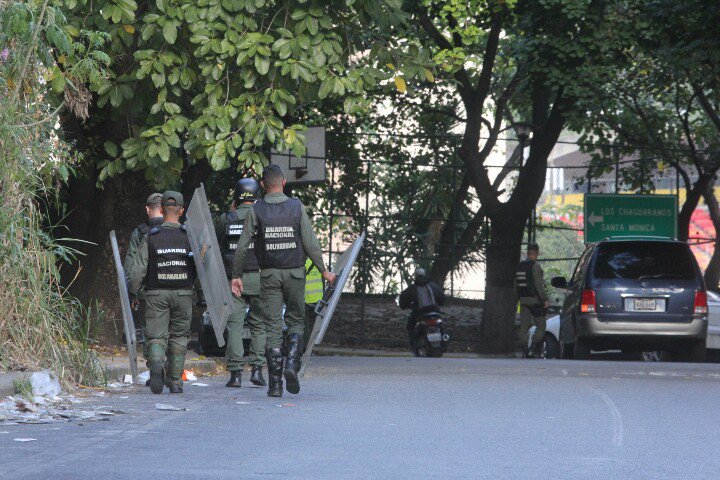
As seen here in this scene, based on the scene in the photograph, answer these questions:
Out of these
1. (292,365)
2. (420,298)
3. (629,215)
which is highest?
(629,215)

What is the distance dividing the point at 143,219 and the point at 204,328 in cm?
193

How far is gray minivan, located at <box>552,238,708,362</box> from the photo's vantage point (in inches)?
715

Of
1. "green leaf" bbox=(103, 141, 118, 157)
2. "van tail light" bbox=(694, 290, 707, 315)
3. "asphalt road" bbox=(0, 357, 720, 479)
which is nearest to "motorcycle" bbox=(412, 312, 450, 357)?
"van tail light" bbox=(694, 290, 707, 315)

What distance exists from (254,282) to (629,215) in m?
19.2

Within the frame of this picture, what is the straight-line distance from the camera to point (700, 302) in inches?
715

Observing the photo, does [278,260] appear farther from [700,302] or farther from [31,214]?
[700,302]

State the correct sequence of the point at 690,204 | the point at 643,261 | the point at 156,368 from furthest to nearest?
1. the point at 690,204
2. the point at 643,261
3. the point at 156,368

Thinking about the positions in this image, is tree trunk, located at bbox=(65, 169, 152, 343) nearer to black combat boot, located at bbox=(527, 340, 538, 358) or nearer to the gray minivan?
the gray minivan

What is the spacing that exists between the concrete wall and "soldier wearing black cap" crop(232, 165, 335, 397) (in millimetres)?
17896

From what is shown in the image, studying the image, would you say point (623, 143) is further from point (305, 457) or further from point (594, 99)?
point (305, 457)

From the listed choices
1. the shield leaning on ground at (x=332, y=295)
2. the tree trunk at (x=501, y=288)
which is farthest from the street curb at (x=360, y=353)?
the shield leaning on ground at (x=332, y=295)

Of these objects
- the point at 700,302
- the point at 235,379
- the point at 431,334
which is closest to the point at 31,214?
the point at 235,379

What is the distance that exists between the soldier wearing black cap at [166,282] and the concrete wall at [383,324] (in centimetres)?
1745

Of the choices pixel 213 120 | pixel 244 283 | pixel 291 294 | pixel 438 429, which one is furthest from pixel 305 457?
pixel 213 120
